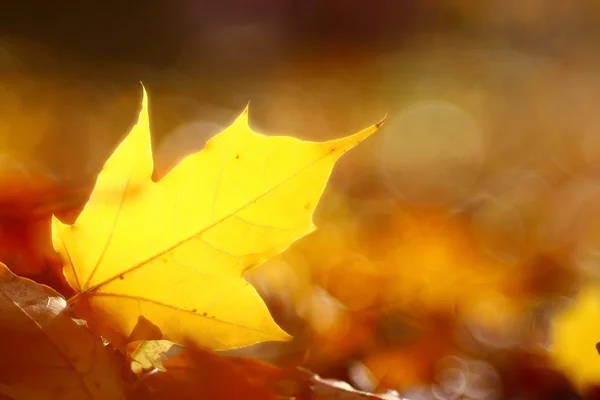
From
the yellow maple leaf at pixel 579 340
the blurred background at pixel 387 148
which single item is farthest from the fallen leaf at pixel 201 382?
the yellow maple leaf at pixel 579 340

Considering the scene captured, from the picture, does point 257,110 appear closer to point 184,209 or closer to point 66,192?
point 66,192

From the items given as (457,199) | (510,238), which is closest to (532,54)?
(457,199)

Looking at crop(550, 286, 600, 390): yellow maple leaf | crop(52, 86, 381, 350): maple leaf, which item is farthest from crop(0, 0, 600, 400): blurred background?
crop(52, 86, 381, 350): maple leaf

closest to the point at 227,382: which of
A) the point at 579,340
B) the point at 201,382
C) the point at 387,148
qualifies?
the point at 201,382

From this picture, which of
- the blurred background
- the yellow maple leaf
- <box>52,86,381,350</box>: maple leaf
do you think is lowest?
<box>52,86,381,350</box>: maple leaf

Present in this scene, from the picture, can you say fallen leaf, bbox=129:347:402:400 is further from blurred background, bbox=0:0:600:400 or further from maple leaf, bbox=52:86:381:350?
blurred background, bbox=0:0:600:400

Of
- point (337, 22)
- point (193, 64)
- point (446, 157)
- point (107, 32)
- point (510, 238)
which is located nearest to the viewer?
point (510, 238)

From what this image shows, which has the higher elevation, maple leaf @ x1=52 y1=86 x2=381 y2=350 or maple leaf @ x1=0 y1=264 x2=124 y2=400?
maple leaf @ x1=52 y1=86 x2=381 y2=350
